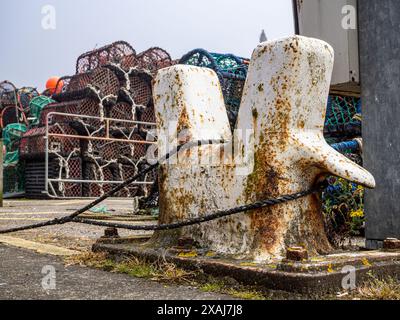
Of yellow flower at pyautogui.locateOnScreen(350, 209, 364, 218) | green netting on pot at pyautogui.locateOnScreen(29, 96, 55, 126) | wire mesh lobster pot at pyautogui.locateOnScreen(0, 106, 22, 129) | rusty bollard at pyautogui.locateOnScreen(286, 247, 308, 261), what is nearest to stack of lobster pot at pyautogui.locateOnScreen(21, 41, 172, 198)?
green netting on pot at pyautogui.locateOnScreen(29, 96, 55, 126)

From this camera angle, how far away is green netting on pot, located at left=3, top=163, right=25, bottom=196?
43.1 feet

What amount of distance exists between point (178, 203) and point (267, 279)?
30.3 inches

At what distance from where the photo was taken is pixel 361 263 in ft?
6.62

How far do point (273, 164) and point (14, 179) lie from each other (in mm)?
12155

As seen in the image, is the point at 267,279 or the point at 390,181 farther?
the point at 390,181

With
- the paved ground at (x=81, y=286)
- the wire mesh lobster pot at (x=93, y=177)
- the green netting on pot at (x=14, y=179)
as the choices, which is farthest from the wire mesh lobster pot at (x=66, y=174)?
the paved ground at (x=81, y=286)

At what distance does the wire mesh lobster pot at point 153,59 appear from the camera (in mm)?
13180

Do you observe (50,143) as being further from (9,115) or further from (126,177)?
(9,115)

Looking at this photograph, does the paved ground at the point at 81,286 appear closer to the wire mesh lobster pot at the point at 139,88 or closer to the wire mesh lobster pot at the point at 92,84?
the wire mesh lobster pot at the point at 92,84

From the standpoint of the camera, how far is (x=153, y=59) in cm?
1350
